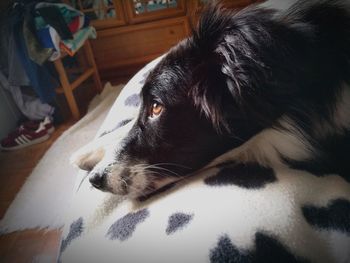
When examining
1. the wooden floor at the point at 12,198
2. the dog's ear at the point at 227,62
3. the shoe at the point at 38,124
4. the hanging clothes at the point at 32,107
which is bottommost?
the wooden floor at the point at 12,198

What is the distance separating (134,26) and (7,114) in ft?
3.97

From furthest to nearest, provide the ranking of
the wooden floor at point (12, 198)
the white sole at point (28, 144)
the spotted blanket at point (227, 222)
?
the white sole at point (28, 144)
the wooden floor at point (12, 198)
the spotted blanket at point (227, 222)

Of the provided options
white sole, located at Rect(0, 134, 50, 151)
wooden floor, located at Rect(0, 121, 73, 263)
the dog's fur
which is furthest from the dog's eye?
white sole, located at Rect(0, 134, 50, 151)

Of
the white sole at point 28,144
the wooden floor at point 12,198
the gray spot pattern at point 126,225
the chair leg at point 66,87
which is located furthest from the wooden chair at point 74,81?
the gray spot pattern at point 126,225

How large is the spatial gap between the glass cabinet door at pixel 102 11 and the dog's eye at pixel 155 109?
196cm

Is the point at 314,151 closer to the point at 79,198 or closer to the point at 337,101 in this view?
the point at 337,101

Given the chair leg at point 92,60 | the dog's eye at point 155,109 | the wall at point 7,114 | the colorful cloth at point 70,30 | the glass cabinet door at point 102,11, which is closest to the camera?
the dog's eye at point 155,109

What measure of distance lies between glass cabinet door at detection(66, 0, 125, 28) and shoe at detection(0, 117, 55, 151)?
103 centimetres

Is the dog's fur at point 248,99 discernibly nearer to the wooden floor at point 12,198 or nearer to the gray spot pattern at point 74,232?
the gray spot pattern at point 74,232

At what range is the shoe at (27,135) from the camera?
6.04ft

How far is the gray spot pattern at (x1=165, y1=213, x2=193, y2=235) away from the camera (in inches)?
22.0

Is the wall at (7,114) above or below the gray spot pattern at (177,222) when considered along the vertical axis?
below

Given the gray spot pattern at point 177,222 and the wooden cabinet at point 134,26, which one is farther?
the wooden cabinet at point 134,26

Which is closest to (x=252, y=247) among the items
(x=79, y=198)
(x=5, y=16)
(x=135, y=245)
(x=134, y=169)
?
(x=135, y=245)
